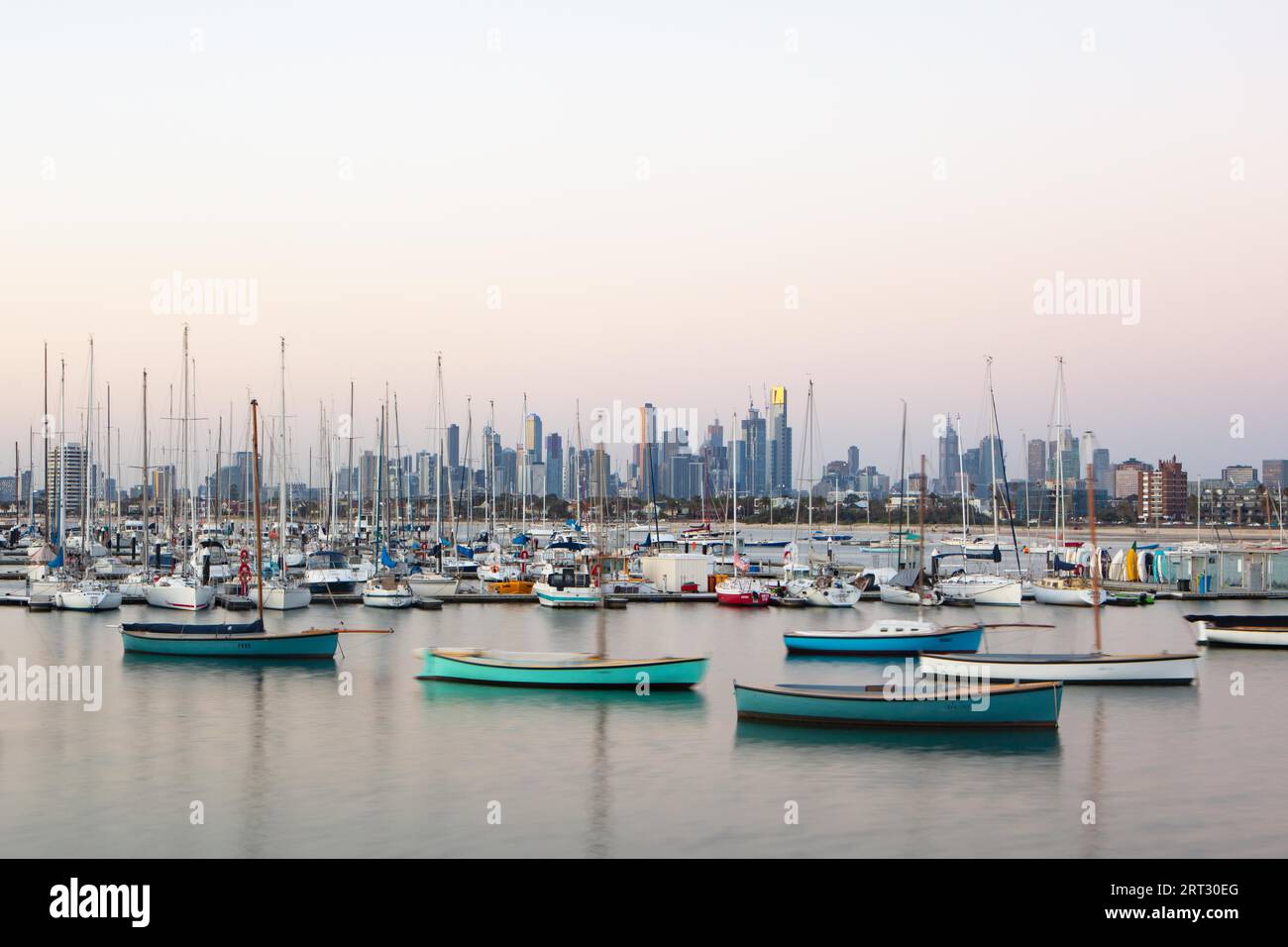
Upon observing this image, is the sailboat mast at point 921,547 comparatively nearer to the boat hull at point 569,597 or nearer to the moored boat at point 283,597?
the boat hull at point 569,597

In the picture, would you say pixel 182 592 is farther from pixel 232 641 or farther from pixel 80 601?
pixel 232 641

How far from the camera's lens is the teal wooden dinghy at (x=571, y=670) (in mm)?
40406

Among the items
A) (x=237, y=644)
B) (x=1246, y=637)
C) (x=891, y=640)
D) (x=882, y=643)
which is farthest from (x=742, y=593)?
(x=237, y=644)

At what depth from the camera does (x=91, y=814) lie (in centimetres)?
2642

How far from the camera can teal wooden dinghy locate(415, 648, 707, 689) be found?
40.4m

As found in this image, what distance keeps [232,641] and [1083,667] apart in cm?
3164

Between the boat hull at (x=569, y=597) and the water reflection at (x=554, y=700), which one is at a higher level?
the boat hull at (x=569, y=597)

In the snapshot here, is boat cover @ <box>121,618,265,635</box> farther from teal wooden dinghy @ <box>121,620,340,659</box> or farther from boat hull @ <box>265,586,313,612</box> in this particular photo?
boat hull @ <box>265,586,313,612</box>

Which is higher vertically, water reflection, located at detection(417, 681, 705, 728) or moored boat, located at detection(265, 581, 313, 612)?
moored boat, located at detection(265, 581, 313, 612)

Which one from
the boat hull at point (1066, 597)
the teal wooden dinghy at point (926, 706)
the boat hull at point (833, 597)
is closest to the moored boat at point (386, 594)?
the boat hull at point (833, 597)

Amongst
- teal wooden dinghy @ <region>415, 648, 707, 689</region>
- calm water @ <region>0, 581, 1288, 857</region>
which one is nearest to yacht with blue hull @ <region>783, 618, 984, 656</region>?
calm water @ <region>0, 581, 1288, 857</region>

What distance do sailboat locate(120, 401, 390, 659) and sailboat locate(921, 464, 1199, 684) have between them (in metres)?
23.4

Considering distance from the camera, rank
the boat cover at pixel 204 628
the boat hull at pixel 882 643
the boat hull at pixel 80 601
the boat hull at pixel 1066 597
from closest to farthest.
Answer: the boat hull at pixel 882 643
the boat cover at pixel 204 628
the boat hull at pixel 80 601
the boat hull at pixel 1066 597
